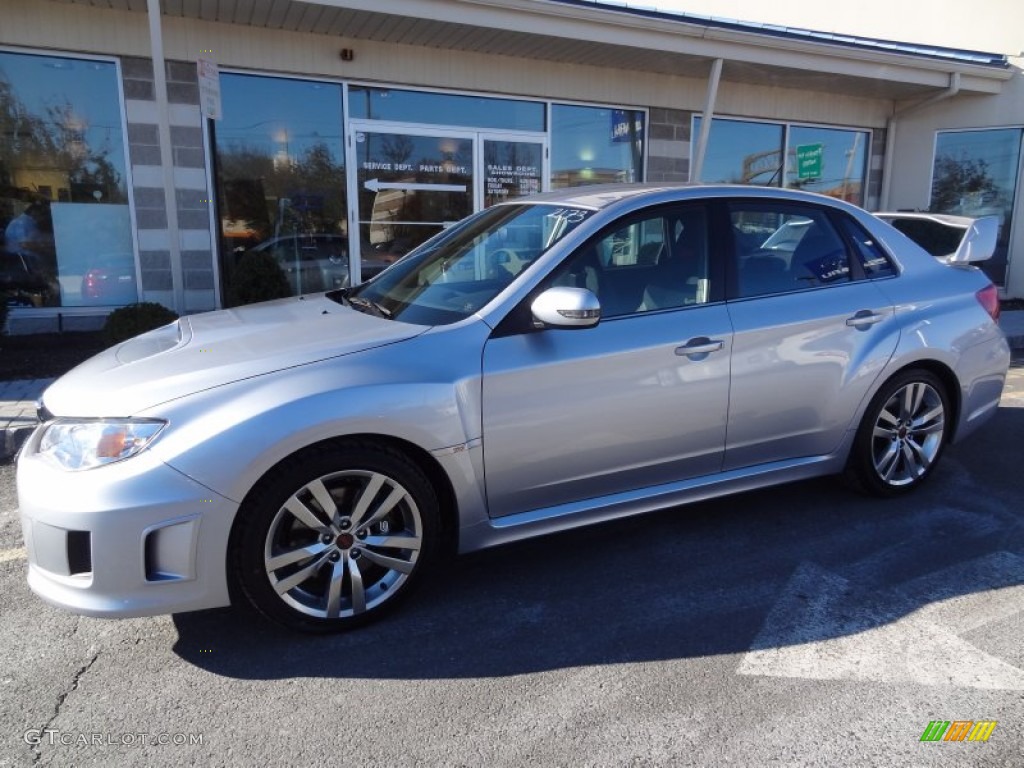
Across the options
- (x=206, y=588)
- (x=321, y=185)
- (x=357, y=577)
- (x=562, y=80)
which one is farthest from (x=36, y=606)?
(x=562, y=80)

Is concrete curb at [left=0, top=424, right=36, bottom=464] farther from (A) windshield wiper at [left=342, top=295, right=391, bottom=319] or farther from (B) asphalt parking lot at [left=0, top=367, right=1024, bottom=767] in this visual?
(A) windshield wiper at [left=342, top=295, right=391, bottom=319]

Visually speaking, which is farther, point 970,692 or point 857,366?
point 857,366

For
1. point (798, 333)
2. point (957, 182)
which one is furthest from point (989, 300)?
point (957, 182)

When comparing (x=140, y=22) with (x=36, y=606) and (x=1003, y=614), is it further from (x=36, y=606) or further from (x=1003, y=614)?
(x=1003, y=614)

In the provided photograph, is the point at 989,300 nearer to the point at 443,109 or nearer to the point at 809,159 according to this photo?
the point at 443,109

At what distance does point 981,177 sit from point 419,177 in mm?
9282

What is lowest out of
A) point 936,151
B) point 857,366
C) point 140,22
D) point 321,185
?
point 857,366

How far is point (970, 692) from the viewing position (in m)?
2.48

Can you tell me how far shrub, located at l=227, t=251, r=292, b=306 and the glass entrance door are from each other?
135 cm

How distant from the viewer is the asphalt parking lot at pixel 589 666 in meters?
2.24

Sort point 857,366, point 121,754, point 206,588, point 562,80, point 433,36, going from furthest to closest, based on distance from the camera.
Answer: point 562,80 → point 433,36 → point 857,366 → point 206,588 → point 121,754

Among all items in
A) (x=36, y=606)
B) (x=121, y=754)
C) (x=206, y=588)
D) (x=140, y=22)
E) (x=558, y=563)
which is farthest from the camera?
(x=140, y=22)

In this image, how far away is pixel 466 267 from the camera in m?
3.49

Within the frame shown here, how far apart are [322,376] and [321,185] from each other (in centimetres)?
685
